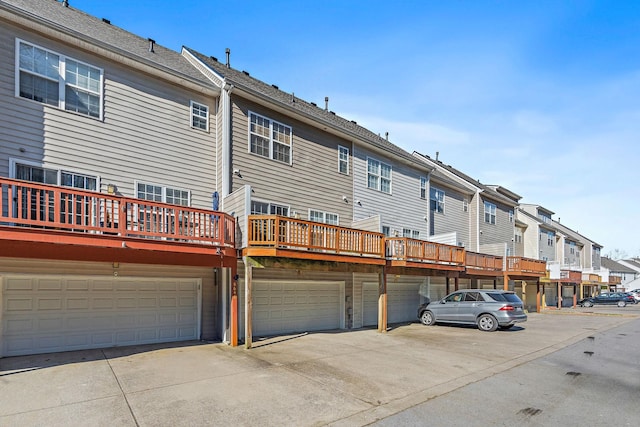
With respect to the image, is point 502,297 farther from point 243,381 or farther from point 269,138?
point 243,381

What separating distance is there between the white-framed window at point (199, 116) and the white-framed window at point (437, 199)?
13.5 meters

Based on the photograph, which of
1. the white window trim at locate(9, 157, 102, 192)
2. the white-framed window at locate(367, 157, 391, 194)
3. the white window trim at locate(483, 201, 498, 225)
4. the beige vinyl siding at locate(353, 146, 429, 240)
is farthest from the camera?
the white window trim at locate(483, 201, 498, 225)

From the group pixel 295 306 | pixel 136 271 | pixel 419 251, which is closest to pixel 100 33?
pixel 136 271

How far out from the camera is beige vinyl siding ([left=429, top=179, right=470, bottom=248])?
21850 mm

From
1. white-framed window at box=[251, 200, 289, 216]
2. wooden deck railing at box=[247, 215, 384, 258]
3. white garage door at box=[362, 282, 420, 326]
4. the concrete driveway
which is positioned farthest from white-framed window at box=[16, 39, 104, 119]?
white garage door at box=[362, 282, 420, 326]

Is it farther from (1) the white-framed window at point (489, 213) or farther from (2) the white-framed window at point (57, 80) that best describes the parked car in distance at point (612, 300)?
(2) the white-framed window at point (57, 80)

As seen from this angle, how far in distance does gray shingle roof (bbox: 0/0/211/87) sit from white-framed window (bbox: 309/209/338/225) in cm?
565

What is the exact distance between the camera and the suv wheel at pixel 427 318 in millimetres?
16828

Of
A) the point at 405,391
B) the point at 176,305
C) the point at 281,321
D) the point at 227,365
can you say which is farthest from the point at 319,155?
the point at 405,391

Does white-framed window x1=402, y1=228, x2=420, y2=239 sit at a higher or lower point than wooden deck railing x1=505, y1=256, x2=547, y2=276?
higher

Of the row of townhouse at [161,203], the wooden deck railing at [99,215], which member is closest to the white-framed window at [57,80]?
the row of townhouse at [161,203]

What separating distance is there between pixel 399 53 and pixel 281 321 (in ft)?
31.1

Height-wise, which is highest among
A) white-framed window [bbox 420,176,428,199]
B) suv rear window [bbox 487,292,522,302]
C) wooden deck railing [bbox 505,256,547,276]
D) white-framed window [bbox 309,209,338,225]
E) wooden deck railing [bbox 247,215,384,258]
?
white-framed window [bbox 420,176,428,199]

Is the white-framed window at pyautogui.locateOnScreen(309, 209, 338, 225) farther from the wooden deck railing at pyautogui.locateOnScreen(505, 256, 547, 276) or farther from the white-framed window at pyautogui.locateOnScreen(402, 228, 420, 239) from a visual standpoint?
the wooden deck railing at pyautogui.locateOnScreen(505, 256, 547, 276)
